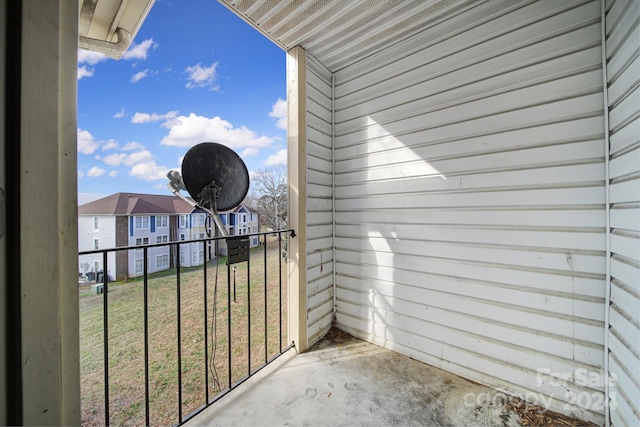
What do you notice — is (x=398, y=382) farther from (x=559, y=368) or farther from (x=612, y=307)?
(x=612, y=307)

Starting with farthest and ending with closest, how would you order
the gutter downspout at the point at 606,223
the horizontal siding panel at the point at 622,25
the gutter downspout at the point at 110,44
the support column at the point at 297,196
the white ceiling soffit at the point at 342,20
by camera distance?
1. the support column at the point at 297,196
2. the gutter downspout at the point at 110,44
3. the white ceiling soffit at the point at 342,20
4. the gutter downspout at the point at 606,223
5. the horizontal siding panel at the point at 622,25

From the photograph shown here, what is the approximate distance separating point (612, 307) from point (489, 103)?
1.45 m

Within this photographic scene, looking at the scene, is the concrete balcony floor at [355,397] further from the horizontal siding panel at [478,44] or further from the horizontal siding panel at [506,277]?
the horizontal siding panel at [478,44]

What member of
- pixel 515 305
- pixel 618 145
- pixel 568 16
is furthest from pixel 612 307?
pixel 568 16

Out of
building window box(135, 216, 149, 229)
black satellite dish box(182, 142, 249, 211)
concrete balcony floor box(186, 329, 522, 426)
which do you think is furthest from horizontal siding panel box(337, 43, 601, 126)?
building window box(135, 216, 149, 229)

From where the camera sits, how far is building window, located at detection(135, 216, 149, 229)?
10.6 meters

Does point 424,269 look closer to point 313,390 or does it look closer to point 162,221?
point 313,390

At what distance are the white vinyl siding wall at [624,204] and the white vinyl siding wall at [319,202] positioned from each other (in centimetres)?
193

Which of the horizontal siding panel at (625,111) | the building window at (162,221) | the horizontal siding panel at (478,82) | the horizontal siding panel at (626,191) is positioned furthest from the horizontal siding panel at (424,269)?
the building window at (162,221)

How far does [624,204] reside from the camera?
1161 mm

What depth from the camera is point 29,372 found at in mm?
641

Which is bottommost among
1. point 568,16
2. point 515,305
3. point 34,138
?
point 515,305

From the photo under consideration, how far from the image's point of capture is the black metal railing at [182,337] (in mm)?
1392

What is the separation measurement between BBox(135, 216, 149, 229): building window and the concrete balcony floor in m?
12.0
